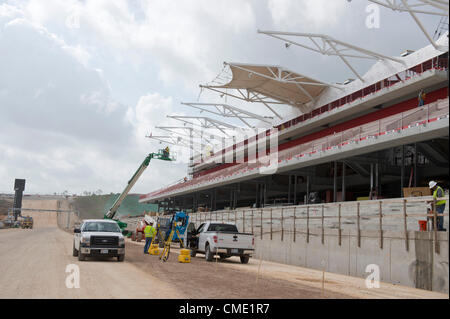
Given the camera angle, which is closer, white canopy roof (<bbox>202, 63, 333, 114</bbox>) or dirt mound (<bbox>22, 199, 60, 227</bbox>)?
white canopy roof (<bbox>202, 63, 333, 114</bbox>)

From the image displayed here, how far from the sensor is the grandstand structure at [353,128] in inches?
978

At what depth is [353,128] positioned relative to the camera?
2622 centimetres

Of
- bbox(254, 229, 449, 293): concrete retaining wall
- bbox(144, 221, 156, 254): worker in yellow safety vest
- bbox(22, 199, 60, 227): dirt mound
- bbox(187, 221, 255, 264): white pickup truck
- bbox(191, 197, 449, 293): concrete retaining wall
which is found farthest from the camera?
bbox(22, 199, 60, 227): dirt mound

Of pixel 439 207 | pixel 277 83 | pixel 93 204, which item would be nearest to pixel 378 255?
pixel 439 207

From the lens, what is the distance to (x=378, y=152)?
1133 inches

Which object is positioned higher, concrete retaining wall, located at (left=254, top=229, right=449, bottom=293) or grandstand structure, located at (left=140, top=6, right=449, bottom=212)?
grandstand structure, located at (left=140, top=6, right=449, bottom=212)

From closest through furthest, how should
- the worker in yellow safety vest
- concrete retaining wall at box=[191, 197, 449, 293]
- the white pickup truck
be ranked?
concrete retaining wall at box=[191, 197, 449, 293]
the white pickup truck
the worker in yellow safety vest

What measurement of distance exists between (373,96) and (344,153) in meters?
8.90

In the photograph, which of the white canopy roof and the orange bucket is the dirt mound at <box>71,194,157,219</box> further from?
the orange bucket

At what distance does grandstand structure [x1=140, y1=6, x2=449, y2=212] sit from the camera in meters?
24.8

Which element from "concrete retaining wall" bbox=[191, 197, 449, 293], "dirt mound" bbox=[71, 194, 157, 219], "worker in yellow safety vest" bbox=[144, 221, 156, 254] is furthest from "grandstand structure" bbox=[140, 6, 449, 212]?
"dirt mound" bbox=[71, 194, 157, 219]

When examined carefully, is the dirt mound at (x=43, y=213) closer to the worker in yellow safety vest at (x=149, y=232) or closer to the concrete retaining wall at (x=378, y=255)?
the worker in yellow safety vest at (x=149, y=232)
